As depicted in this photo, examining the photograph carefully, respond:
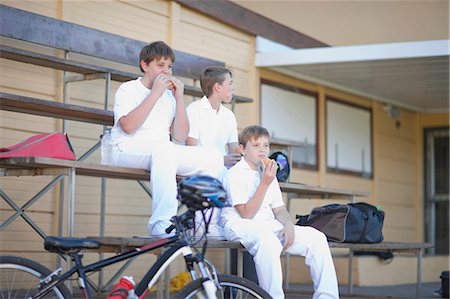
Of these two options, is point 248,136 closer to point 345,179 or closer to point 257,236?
point 257,236

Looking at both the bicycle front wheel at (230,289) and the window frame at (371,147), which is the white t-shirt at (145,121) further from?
the window frame at (371,147)

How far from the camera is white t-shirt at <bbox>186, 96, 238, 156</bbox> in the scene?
19.2 feet

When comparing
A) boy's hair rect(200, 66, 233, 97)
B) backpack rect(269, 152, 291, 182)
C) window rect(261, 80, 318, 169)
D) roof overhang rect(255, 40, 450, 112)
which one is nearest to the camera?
boy's hair rect(200, 66, 233, 97)

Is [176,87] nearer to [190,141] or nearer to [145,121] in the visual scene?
[145,121]

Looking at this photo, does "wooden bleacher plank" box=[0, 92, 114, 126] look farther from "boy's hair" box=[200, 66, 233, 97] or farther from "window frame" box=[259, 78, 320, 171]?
"window frame" box=[259, 78, 320, 171]

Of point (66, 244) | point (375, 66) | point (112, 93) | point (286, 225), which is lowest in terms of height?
point (66, 244)

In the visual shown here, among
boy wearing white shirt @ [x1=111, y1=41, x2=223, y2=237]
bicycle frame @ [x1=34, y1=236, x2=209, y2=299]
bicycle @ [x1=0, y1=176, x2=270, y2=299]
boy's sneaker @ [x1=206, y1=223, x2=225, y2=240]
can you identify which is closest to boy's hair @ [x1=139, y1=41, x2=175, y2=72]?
boy wearing white shirt @ [x1=111, y1=41, x2=223, y2=237]

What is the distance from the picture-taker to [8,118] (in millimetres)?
6492

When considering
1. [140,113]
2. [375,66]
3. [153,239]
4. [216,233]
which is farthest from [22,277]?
[375,66]

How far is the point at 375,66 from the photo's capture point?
930 centimetres

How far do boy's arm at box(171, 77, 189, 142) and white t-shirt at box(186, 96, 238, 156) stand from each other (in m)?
0.30

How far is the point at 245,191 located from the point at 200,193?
109 cm

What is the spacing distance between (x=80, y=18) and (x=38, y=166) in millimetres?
2537

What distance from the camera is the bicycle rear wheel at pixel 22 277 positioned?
13.0 ft
